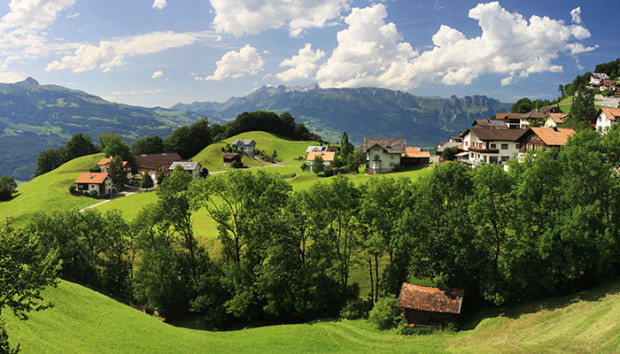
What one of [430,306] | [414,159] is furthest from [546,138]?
[430,306]

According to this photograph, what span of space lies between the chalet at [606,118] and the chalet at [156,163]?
4330 inches

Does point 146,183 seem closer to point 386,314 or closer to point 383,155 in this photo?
point 383,155

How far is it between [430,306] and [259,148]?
410 ft

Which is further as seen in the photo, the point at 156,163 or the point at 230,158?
the point at 230,158

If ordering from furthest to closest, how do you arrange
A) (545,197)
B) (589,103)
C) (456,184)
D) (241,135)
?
(241,135) → (589,103) → (456,184) → (545,197)

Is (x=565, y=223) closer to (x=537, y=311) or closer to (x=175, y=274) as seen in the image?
(x=537, y=311)

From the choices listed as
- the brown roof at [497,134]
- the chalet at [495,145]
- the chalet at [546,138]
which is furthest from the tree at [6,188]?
the chalet at [546,138]

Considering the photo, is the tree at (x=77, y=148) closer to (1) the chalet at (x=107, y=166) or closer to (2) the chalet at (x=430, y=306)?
(1) the chalet at (x=107, y=166)

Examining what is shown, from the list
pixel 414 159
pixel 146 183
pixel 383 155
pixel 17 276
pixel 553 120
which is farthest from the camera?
pixel 146 183

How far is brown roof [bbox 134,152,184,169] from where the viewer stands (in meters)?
120

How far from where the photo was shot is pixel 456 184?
110 ft

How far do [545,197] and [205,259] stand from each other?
35.2 meters

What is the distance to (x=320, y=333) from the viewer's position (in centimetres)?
3114

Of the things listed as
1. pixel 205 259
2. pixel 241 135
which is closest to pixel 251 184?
pixel 205 259
